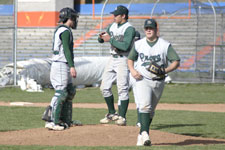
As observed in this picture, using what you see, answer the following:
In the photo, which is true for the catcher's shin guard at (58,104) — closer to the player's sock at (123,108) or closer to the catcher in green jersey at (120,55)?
the catcher in green jersey at (120,55)

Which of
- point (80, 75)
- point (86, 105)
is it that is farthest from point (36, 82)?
point (86, 105)

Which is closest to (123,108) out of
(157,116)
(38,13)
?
(157,116)

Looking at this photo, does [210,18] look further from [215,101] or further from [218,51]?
[215,101]

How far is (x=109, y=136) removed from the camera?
846cm

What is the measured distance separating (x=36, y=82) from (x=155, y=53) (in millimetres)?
12690

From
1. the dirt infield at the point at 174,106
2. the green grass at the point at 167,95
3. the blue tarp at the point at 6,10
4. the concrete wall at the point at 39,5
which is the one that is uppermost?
the concrete wall at the point at 39,5

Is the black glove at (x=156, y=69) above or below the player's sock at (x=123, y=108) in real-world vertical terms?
above

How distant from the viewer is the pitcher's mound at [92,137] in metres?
8.06

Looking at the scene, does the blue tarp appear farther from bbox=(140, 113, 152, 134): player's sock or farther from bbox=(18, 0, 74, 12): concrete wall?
bbox=(18, 0, 74, 12): concrete wall

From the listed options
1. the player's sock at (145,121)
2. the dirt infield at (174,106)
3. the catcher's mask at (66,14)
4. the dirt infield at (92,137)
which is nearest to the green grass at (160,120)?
the dirt infield at (174,106)

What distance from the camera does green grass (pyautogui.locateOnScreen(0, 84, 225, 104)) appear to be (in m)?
16.6

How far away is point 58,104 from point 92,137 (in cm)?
95

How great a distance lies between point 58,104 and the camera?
891 cm

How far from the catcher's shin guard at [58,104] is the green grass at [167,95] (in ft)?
23.8
